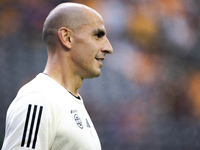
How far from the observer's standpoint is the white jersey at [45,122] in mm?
927

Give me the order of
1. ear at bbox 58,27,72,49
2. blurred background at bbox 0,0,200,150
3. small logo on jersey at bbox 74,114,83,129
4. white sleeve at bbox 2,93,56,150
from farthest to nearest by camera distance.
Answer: blurred background at bbox 0,0,200,150
ear at bbox 58,27,72,49
small logo on jersey at bbox 74,114,83,129
white sleeve at bbox 2,93,56,150

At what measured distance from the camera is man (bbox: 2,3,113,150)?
94 cm

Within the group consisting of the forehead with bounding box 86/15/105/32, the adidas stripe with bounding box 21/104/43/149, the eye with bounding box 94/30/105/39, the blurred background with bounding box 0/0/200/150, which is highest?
the blurred background with bounding box 0/0/200/150

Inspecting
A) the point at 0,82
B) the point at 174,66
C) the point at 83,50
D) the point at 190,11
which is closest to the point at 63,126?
the point at 83,50

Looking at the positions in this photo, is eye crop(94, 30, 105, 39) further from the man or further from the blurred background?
the blurred background

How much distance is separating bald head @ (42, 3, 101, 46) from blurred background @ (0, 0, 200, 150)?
7.51 feet

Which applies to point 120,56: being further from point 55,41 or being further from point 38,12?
point 55,41

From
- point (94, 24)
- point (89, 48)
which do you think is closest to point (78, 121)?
point (89, 48)

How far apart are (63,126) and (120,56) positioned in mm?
2894

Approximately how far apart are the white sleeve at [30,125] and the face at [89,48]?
30cm

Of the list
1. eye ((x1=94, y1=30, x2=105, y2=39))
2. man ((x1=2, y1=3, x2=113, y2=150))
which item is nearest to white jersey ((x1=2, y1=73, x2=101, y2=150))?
man ((x1=2, y1=3, x2=113, y2=150))

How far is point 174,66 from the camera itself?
4.03 meters

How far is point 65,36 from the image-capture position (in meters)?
1.22

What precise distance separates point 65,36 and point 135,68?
8.95ft
